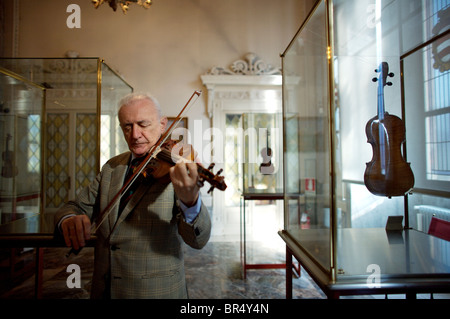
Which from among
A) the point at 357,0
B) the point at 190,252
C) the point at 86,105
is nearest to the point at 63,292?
the point at 190,252

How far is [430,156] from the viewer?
63.3 inches

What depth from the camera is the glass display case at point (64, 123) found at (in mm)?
1663

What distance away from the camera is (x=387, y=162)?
1.19 m

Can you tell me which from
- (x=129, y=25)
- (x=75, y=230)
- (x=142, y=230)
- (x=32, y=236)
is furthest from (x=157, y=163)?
(x=129, y=25)

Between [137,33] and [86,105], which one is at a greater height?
[137,33]

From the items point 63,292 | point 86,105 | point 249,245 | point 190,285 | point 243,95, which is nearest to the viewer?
point 86,105

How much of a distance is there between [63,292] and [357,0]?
3.73 meters

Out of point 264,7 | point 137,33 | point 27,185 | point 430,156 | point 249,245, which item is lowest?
point 249,245

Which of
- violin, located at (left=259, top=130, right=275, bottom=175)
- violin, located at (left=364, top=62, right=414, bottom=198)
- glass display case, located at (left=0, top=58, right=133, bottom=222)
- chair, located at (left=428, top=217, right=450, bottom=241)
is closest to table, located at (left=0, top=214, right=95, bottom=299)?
glass display case, located at (left=0, top=58, right=133, bottom=222)

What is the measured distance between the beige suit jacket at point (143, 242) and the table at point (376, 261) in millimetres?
464

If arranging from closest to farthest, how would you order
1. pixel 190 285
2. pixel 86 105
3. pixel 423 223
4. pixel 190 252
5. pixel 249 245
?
pixel 423 223, pixel 86 105, pixel 190 285, pixel 190 252, pixel 249 245

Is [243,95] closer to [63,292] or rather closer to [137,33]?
[137,33]

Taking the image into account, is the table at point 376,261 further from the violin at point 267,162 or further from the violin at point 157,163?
the violin at point 267,162

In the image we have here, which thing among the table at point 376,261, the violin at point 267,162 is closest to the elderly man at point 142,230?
the table at point 376,261
